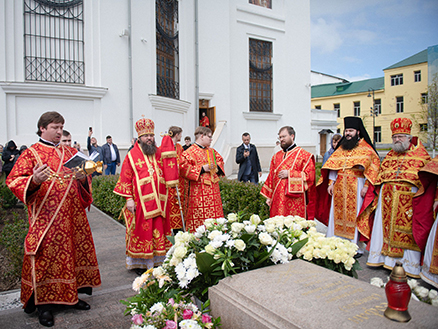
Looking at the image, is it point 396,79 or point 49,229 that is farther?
point 396,79

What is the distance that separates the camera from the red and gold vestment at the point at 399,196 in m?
4.66

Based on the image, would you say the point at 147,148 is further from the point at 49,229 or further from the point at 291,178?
the point at 291,178

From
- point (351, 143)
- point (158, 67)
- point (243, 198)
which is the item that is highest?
point (158, 67)

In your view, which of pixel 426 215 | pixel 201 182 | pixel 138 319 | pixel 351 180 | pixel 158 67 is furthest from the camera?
pixel 158 67

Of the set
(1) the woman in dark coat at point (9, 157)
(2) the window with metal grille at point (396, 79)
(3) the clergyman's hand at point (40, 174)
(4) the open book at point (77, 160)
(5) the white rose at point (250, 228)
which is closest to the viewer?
(5) the white rose at point (250, 228)

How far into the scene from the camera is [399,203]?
4.79m

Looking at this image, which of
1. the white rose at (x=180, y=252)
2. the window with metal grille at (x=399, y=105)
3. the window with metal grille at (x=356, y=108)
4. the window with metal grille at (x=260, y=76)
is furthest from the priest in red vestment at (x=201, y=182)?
the window with metal grille at (x=356, y=108)

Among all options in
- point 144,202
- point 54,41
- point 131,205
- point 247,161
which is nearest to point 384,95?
point 247,161

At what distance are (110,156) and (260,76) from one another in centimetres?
1085

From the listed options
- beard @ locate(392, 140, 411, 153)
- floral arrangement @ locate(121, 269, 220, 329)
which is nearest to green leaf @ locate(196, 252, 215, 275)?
floral arrangement @ locate(121, 269, 220, 329)

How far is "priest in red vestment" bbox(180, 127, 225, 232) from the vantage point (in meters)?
5.51

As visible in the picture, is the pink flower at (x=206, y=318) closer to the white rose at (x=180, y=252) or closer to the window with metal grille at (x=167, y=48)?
the white rose at (x=180, y=252)

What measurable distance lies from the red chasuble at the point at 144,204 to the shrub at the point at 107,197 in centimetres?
364

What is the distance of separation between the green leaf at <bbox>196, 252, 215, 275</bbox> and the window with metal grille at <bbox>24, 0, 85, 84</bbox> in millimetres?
11895
